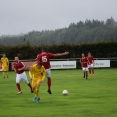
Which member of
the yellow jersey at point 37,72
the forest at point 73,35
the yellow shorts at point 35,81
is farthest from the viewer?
the forest at point 73,35

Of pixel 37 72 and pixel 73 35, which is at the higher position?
pixel 73 35

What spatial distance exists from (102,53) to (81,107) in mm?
45293

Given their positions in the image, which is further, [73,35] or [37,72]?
[73,35]

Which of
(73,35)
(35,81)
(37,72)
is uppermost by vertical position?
(73,35)

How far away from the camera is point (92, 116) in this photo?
12.7 metres

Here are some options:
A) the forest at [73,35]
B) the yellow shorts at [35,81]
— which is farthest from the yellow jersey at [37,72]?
the forest at [73,35]

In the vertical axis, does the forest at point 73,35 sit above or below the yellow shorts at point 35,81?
above

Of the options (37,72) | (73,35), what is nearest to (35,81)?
(37,72)

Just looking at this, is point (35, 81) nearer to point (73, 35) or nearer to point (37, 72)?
point (37, 72)

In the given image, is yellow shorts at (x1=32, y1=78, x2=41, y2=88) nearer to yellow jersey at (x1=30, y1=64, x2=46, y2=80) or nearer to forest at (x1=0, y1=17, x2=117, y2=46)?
yellow jersey at (x1=30, y1=64, x2=46, y2=80)

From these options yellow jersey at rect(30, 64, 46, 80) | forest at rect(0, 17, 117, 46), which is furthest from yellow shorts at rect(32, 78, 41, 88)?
forest at rect(0, 17, 117, 46)

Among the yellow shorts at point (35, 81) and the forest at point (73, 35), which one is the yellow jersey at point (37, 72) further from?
the forest at point (73, 35)

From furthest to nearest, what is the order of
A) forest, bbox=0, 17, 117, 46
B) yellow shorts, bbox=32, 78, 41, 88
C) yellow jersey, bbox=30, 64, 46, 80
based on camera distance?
1. forest, bbox=0, 17, 117, 46
2. yellow jersey, bbox=30, 64, 46, 80
3. yellow shorts, bbox=32, 78, 41, 88

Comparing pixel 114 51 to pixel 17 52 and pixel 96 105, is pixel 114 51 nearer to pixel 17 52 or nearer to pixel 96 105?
pixel 17 52
